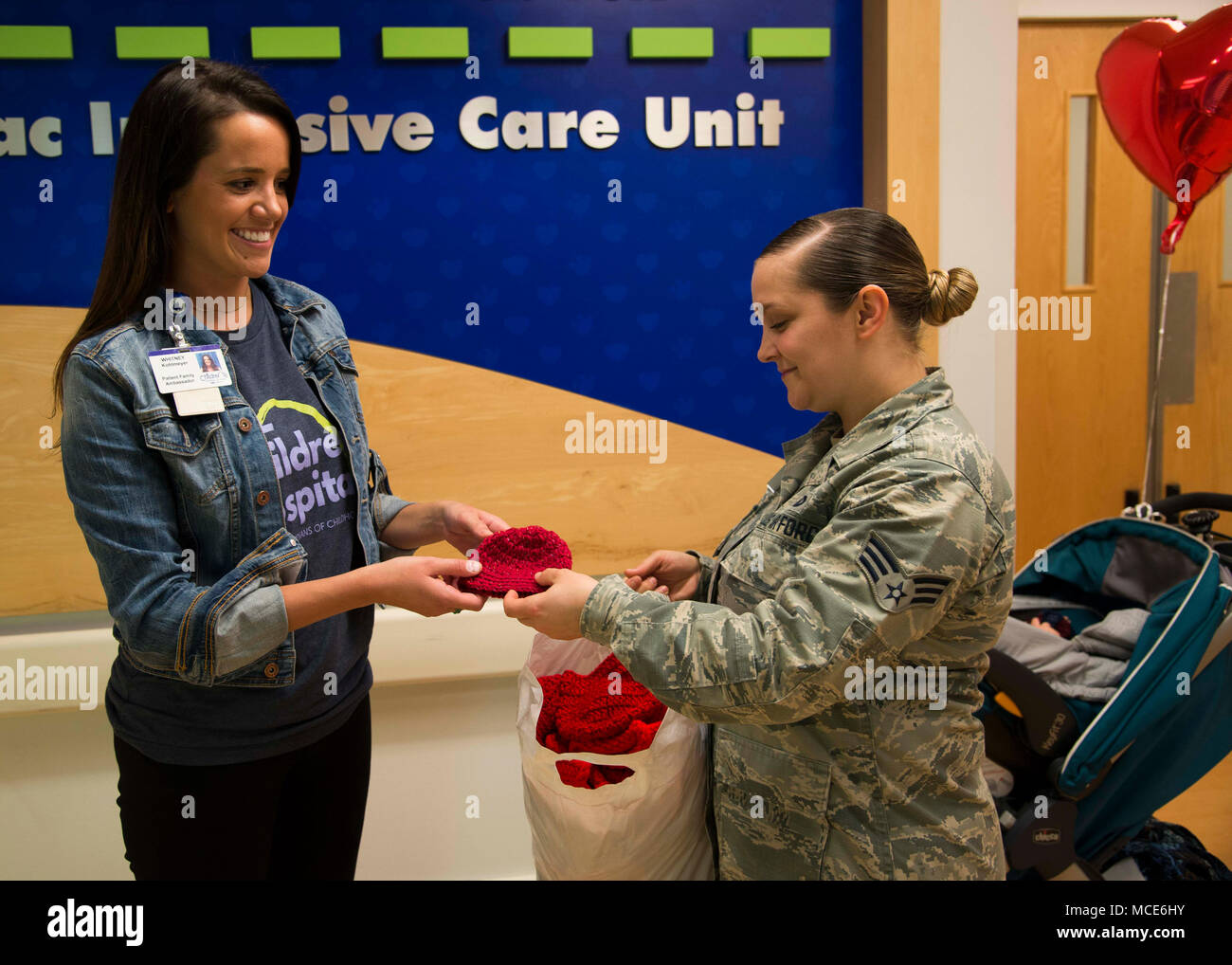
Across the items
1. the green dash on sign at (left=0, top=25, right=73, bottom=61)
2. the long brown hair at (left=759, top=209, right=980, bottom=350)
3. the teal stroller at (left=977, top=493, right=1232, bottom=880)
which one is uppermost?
the green dash on sign at (left=0, top=25, right=73, bottom=61)

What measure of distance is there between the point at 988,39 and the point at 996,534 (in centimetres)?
222

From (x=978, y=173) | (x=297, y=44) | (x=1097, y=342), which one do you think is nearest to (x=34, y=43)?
(x=297, y=44)

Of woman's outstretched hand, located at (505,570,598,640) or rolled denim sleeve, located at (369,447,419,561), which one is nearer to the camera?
woman's outstretched hand, located at (505,570,598,640)

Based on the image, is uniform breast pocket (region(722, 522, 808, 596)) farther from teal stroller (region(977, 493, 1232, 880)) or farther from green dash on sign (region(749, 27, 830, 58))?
green dash on sign (region(749, 27, 830, 58))

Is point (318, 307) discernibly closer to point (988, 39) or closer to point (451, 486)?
point (451, 486)

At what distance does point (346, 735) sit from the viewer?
1761 millimetres

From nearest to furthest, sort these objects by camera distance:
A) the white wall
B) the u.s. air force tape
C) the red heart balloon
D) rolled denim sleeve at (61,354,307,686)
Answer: the u.s. air force tape, rolled denim sleeve at (61,354,307,686), the red heart balloon, the white wall

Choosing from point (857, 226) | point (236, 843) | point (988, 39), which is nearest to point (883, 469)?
point (857, 226)

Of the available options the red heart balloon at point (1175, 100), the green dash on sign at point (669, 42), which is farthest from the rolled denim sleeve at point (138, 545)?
the red heart balloon at point (1175, 100)

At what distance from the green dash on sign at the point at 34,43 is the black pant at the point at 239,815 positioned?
75.6 inches

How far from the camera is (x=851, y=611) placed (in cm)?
130

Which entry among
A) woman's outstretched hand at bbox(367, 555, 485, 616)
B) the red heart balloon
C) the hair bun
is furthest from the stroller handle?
woman's outstretched hand at bbox(367, 555, 485, 616)

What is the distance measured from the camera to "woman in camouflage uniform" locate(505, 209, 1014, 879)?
1.32 meters

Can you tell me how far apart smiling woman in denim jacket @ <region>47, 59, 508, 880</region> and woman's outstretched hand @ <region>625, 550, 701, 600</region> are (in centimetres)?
37
